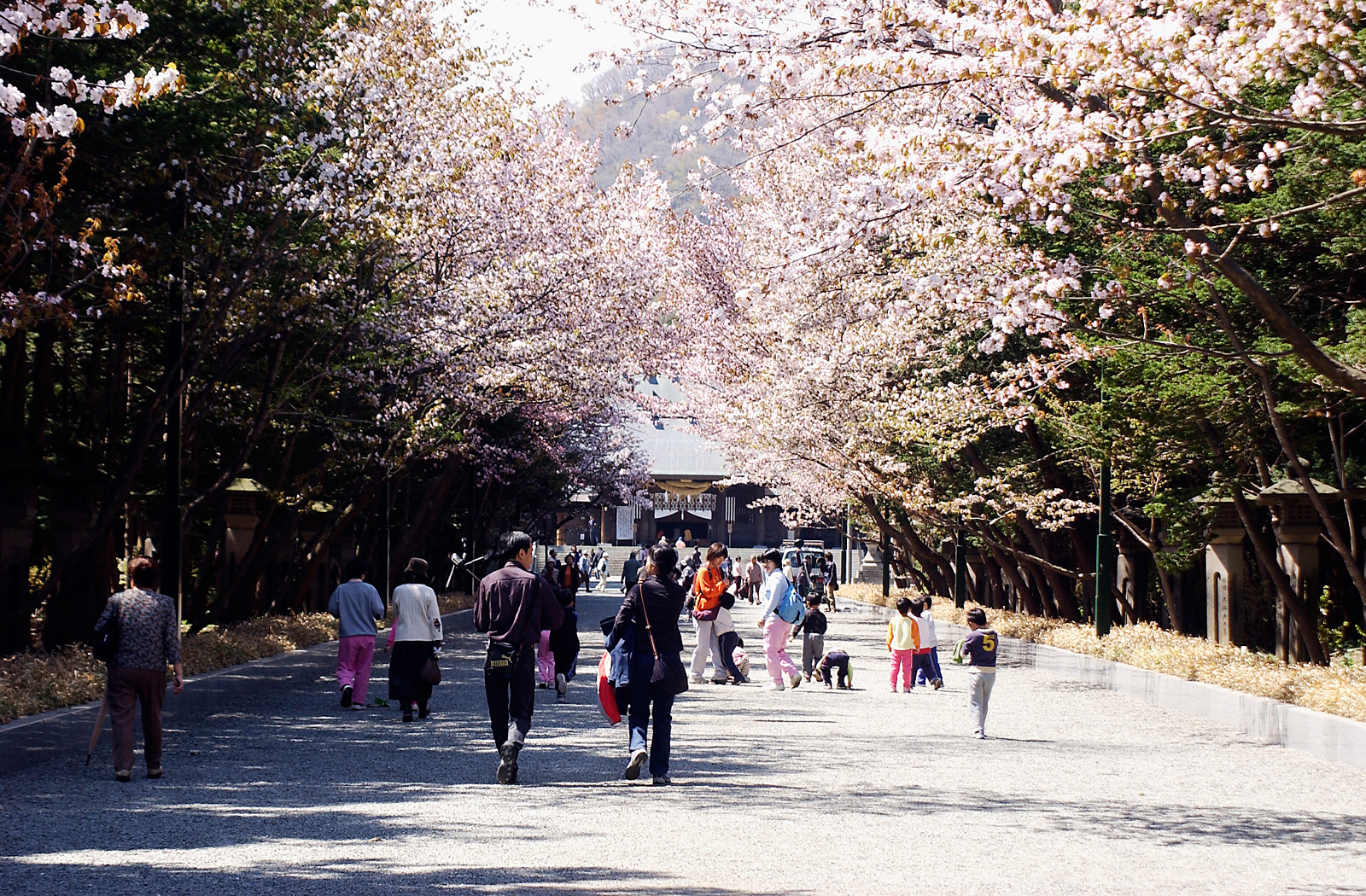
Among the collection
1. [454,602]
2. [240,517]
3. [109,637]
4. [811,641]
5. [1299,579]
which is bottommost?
[811,641]

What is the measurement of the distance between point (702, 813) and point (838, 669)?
11.5 meters

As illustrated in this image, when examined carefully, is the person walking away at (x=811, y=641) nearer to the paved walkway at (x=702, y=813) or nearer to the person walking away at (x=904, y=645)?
the person walking away at (x=904, y=645)

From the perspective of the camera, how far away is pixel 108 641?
11.1m

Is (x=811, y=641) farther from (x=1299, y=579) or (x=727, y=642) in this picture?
(x=1299, y=579)

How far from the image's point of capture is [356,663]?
1669 centimetres

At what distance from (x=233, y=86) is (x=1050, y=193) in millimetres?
8845

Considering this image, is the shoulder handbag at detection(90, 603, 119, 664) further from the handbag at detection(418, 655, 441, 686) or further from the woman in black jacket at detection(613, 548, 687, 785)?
the handbag at detection(418, 655, 441, 686)

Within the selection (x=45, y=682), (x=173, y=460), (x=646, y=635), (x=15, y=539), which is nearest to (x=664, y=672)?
(x=646, y=635)

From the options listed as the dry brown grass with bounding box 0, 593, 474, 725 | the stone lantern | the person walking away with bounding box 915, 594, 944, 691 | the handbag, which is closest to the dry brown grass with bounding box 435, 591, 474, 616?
the dry brown grass with bounding box 0, 593, 474, 725

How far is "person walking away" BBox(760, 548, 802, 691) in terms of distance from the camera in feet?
65.5

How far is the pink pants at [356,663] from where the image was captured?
54.1 ft

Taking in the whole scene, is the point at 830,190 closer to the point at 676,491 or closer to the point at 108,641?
the point at 108,641

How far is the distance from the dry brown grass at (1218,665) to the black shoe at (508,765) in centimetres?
722

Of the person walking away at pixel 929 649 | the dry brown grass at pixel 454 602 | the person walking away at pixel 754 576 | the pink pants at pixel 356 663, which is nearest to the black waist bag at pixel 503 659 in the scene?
the pink pants at pixel 356 663
